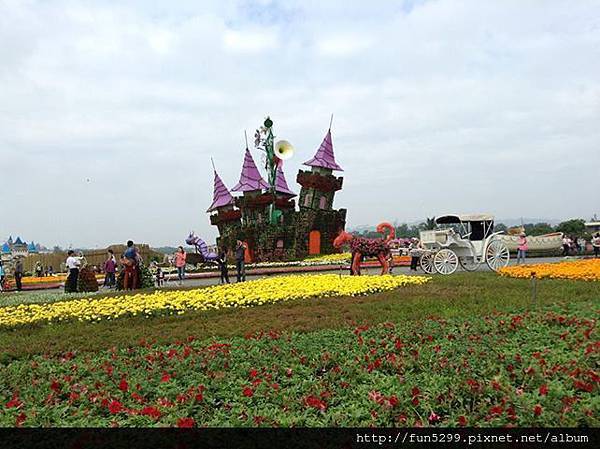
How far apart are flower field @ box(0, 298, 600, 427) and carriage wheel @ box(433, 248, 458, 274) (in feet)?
31.3

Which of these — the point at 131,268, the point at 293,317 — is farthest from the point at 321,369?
the point at 131,268

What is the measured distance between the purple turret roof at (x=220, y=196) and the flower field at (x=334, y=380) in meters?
26.3

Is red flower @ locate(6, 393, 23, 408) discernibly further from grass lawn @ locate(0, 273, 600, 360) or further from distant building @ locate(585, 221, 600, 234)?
distant building @ locate(585, 221, 600, 234)

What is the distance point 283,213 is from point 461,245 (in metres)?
16.3

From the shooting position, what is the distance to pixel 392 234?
15.7m

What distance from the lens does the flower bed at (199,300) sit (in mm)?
9805

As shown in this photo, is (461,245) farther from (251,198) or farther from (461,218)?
(251,198)

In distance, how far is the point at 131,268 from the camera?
48.8 feet

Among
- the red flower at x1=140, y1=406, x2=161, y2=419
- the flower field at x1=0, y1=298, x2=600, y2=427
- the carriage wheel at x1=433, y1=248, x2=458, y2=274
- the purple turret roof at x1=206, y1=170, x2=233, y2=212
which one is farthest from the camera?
the purple turret roof at x1=206, y1=170, x2=233, y2=212

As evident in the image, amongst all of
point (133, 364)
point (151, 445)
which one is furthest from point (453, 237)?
point (151, 445)

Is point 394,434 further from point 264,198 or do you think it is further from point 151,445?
point 264,198

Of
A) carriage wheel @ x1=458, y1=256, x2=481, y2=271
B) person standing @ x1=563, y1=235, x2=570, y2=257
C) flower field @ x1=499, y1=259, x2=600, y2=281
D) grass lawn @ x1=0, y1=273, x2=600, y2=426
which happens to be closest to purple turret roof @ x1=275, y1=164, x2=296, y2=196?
person standing @ x1=563, y1=235, x2=570, y2=257

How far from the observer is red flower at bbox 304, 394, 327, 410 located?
425cm

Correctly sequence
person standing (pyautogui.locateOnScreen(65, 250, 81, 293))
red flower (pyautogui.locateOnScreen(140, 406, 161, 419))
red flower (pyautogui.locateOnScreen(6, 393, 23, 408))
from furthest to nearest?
1. person standing (pyautogui.locateOnScreen(65, 250, 81, 293))
2. red flower (pyautogui.locateOnScreen(6, 393, 23, 408))
3. red flower (pyautogui.locateOnScreen(140, 406, 161, 419))
